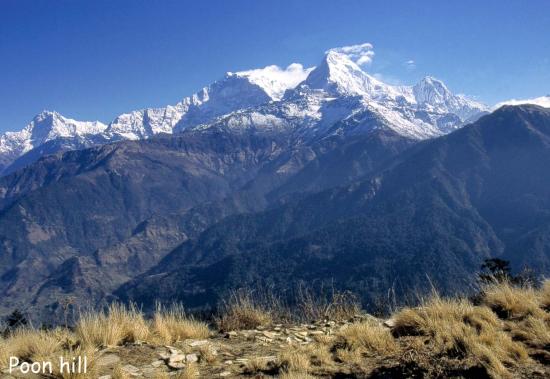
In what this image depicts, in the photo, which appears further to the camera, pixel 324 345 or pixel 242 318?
pixel 242 318

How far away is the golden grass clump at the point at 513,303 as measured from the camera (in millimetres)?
13438

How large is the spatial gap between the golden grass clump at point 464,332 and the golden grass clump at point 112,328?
6.90m

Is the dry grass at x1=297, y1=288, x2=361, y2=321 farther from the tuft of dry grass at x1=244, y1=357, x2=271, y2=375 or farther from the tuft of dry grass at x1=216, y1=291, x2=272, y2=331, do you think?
the tuft of dry grass at x1=244, y1=357, x2=271, y2=375

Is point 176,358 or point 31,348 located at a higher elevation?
point 31,348

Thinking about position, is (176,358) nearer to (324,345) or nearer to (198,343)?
(198,343)

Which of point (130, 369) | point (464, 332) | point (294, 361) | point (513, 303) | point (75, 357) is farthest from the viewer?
point (513, 303)

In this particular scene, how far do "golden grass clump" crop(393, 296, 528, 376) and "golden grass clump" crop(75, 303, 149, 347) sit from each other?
22.7 feet

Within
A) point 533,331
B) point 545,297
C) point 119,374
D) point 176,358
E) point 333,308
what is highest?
point 119,374

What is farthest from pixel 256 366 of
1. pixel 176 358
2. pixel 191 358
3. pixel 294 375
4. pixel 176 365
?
pixel 176 358

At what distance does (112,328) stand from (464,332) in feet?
28.4

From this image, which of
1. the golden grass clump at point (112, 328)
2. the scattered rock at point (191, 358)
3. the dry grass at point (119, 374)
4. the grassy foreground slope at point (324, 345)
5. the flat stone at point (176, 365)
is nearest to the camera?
the dry grass at point (119, 374)

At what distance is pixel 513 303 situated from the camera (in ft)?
45.4

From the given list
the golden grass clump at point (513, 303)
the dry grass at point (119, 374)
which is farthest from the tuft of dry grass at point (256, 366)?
the golden grass clump at point (513, 303)

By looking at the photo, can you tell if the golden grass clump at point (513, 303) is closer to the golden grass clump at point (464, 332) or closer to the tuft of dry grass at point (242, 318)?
the golden grass clump at point (464, 332)
